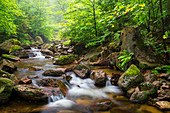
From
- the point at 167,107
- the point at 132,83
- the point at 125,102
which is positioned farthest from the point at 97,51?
the point at 167,107

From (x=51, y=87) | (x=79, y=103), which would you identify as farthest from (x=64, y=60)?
(x=79, y=103)

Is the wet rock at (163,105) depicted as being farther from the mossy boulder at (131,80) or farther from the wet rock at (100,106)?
the wet rock at (100,106)

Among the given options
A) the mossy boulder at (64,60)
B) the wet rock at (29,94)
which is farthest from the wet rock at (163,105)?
the mossy boulder at (64,60)

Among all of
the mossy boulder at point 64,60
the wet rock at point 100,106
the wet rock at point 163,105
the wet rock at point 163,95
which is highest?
the mossy boulder at point 64,60

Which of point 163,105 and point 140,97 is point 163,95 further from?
point 140,97

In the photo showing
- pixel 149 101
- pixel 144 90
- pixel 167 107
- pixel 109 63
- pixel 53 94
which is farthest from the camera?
pixel 109 63

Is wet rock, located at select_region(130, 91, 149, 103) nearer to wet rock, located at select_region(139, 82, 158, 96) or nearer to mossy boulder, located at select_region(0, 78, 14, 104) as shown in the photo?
wet rock, located at select_region(139, 82, 158, 96)

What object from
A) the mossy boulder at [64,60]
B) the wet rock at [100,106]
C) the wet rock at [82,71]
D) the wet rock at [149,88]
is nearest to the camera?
the wet rock at [100,106]

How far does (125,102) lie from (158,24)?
441cm

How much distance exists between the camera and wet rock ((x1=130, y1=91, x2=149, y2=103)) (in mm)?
Answer: 3199

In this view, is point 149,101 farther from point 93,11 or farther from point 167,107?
point 93,11

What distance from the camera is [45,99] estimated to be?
336 cm

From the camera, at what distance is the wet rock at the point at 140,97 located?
3.20 meters

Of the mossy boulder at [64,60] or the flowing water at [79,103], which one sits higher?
the mossy boulder at [64,60]
